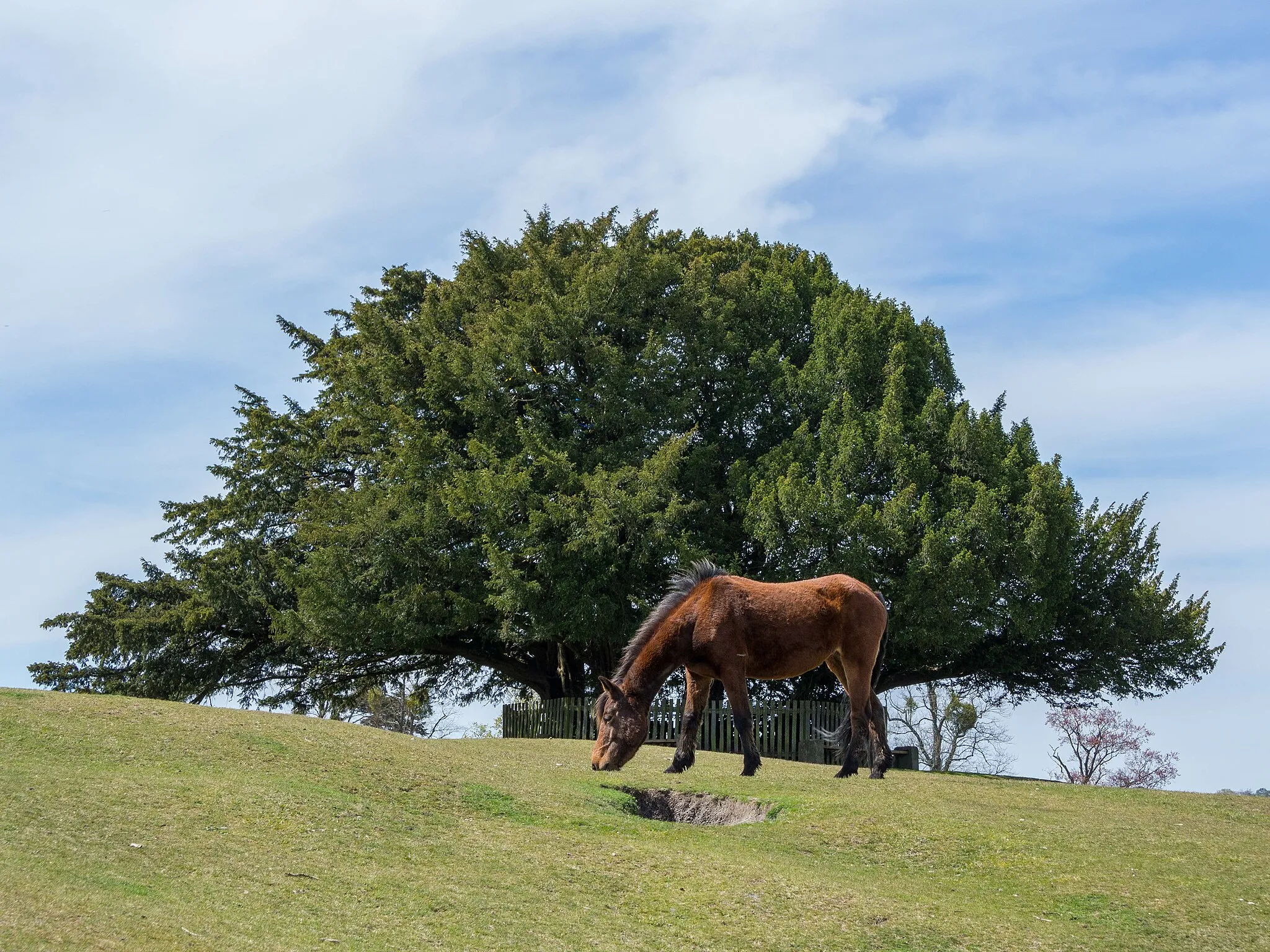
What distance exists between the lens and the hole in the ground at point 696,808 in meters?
16.9

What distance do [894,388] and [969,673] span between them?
28.9ft

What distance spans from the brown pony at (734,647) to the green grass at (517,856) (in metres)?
0.89

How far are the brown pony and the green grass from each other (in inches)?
35.1

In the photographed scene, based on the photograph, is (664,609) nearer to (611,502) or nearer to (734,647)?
(734,647)

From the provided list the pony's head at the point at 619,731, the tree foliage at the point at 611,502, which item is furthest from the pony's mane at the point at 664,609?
the tree foliage at the point at 611,502

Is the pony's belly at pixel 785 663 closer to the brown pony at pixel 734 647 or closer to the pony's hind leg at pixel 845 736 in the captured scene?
the brown pony at pixel 734 647

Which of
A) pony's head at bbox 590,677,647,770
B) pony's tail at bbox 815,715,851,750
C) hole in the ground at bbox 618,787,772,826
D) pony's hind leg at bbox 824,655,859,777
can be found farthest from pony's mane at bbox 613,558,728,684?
pony's tail at bbox 815,715,851,750

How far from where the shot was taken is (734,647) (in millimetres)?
17484

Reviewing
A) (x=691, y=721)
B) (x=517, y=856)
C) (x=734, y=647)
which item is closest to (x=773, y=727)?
(x=691, y=721)

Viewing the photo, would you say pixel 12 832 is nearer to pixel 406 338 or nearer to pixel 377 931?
pixel 377 931

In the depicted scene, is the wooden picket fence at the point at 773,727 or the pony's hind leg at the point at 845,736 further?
the wooden picket fence at the point at 773,727

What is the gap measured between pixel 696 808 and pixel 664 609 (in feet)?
9.48

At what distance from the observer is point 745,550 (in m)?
33.9

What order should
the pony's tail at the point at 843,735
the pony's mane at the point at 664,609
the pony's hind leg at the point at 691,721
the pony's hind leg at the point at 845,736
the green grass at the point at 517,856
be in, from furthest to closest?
the pony's tail at the point at 843,735 → the pony's hind leg at the point at 845,736 → the pony's hind leg at the point at 691,721 → the pony's mane at the point at 664,609 → the green grass at the point at 517,856
